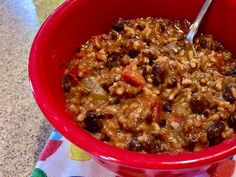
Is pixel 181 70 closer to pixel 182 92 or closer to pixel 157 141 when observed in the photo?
pixel 182 92

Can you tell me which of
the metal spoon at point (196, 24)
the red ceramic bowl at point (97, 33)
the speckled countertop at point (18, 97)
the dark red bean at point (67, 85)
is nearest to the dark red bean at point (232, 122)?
the red ceramic bowl at point (97, 33)

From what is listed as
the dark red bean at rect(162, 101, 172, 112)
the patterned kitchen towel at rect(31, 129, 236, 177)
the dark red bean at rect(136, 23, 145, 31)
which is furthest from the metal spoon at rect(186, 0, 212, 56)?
the patterned kitchen towel at rect(31, 129, 236, 177)

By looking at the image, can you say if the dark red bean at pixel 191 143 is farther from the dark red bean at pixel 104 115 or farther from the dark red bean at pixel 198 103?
the dark red bean at pixel 104 115

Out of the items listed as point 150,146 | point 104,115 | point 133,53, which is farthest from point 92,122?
point 133,53

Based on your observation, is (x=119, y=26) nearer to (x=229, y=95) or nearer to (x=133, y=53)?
(x=133, y=53)

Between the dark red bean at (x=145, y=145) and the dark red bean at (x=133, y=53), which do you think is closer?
the dark red bean at (x=145, y=145)

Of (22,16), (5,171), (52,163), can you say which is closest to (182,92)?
(52,163)
